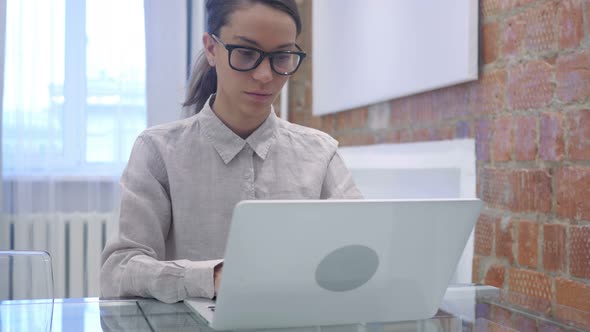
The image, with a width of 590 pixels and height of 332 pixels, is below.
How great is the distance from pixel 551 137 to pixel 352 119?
1264 millimetres

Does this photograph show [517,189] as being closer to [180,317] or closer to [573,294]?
[573,294]

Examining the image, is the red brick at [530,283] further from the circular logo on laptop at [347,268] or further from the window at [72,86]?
Answer: the window at [72,86]

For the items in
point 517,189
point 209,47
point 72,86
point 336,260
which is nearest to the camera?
point 336,260

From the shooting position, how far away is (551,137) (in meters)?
1.59

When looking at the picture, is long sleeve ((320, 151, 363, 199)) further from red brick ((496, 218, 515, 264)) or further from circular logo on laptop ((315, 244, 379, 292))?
circular logo on laptop ((315, 244, 379, 292))

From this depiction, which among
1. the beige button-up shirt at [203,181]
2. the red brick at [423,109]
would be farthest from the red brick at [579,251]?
the red brick at [423,109]

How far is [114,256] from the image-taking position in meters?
1.22

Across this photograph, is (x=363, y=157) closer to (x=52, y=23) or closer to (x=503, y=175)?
(x=503, y=175)

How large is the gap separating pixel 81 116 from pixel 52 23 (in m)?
0.46

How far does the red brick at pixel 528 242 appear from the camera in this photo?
165cm

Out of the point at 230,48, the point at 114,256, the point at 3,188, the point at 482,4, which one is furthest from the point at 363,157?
the point at 3,188

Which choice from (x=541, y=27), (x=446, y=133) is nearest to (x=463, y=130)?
(x=446, y=133)

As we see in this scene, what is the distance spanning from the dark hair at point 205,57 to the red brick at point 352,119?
1.07 m

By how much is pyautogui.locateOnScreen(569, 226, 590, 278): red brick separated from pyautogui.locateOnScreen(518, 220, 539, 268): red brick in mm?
129
